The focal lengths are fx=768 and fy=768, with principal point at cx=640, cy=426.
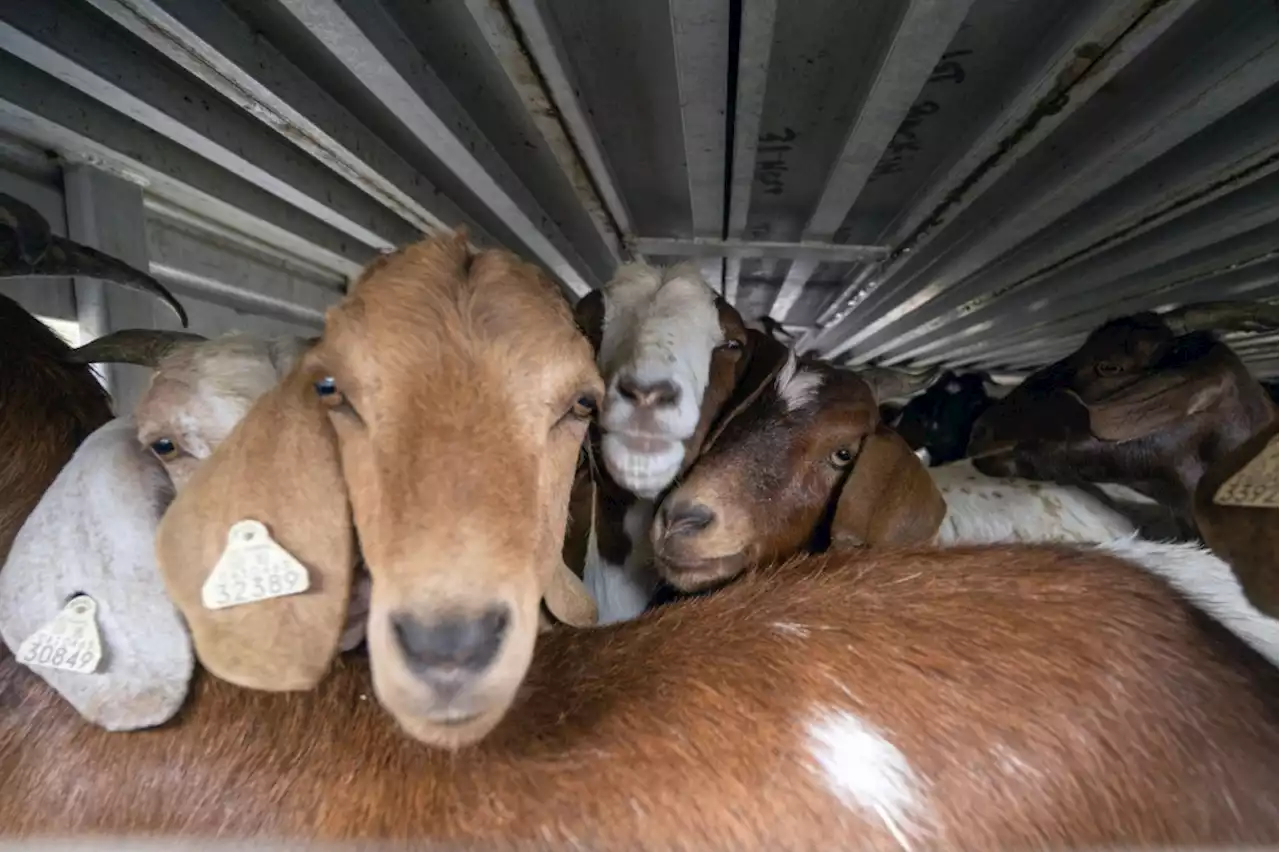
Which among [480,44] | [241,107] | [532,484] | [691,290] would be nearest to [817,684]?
[532,484]

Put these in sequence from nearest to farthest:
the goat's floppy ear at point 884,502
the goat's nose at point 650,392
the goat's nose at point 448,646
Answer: the goat's nose at point 448,646
the goat's nose at point 650,392
the goat's floppy ear at point 884,502

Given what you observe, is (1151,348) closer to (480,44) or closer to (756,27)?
(756,27)

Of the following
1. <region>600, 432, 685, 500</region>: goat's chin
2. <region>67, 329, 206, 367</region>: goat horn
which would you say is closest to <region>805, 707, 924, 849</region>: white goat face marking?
<region>600, 432, 685, 500</region>: goat's chin

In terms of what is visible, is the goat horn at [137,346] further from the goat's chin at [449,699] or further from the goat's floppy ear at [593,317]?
the goat's chin at [449,699]

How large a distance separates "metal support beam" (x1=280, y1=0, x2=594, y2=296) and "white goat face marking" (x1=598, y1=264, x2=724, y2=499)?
1063 mm

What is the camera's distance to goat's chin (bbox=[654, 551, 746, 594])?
254cm

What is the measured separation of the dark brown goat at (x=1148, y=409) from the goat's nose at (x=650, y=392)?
7.71ft

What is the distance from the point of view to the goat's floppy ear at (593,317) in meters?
2.80

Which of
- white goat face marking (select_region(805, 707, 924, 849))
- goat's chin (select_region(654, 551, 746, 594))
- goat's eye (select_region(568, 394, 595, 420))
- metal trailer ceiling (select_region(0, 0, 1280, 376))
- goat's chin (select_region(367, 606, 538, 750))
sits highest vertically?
metal trailer ceiling (select_region(0, 0, 1280, 376))

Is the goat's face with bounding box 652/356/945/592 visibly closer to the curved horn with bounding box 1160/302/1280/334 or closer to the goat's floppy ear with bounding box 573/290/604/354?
the goat's floppy ear with bounding box 573/290/604/354

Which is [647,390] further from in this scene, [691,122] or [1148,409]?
[1148,409]

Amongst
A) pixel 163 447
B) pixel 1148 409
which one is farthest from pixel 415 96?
pixel 1148 409

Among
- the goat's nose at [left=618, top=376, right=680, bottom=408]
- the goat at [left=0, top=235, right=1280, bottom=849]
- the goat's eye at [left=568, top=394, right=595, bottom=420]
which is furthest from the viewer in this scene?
the goat's nose at [left=618, top=376, right=680, bottom=408]

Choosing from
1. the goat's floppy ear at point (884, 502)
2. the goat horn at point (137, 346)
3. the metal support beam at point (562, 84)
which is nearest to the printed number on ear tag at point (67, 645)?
the goat horn at point (137, 346)
